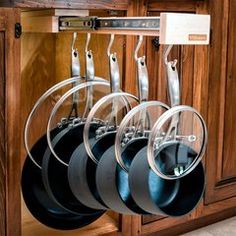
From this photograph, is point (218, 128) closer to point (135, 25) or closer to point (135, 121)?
point (135, 121)

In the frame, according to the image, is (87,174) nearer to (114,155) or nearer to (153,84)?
(114,155)

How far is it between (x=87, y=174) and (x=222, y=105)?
29.0 inches

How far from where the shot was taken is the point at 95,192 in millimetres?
973

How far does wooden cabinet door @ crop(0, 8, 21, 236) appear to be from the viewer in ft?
3.39

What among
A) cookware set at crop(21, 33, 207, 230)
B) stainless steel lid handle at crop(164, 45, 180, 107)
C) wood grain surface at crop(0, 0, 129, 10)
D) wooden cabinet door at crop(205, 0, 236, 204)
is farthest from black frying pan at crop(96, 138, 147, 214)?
wooden cabinet door at crop(205, 0, 236, 204)

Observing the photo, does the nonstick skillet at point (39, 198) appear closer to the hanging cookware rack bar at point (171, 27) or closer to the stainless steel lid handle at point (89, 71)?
the stainless steel lid handle at point (89, 71)

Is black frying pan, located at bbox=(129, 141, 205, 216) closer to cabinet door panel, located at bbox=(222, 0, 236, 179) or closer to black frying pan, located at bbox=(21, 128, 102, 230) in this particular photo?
black frying pan, located at bbox=(21, 128, 102, 230)

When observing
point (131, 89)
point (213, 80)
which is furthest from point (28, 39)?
point (213, 80)

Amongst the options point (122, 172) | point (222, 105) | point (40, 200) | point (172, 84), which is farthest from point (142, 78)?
point (222, 105)

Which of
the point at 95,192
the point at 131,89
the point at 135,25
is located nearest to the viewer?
the point at 135,25

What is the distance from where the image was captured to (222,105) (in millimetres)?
1595

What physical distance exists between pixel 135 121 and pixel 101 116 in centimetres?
12

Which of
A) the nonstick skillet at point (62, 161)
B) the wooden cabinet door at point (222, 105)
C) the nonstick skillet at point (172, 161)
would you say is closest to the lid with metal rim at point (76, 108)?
the nonstick skillet at point (62, 161)

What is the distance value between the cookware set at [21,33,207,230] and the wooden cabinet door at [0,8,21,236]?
6 cm
